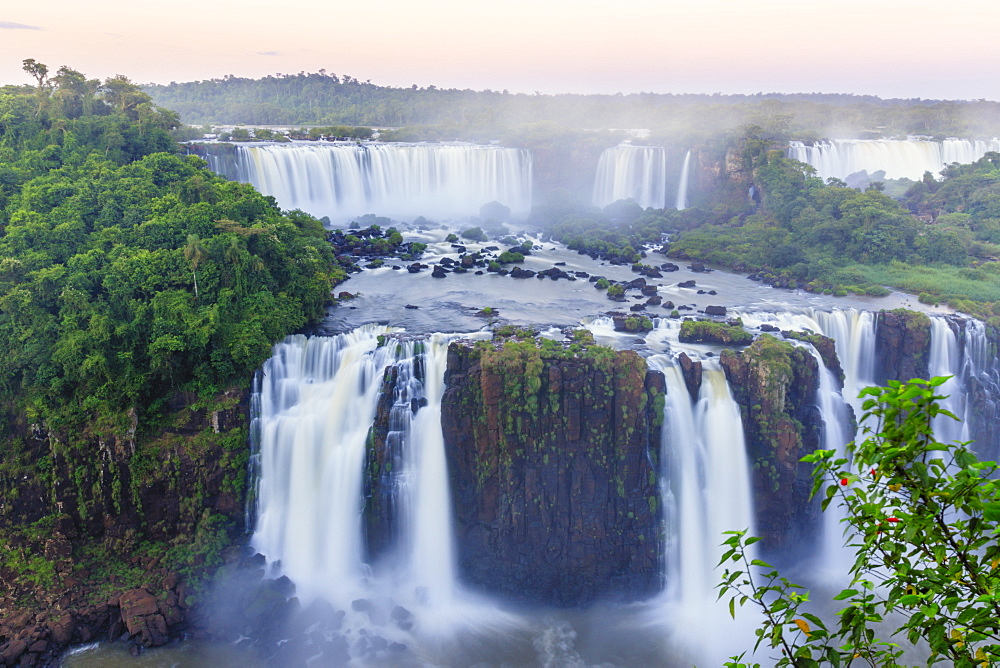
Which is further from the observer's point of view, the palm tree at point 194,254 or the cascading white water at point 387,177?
the cascading white water at point 387,177

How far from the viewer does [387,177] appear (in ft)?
149

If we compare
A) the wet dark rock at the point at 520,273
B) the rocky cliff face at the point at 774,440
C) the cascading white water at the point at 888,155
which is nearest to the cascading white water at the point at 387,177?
the wet dark rock at the point at 520,273

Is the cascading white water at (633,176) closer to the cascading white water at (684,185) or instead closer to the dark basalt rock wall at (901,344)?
the cascading white water at (684,185)

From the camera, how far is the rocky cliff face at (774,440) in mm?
19219

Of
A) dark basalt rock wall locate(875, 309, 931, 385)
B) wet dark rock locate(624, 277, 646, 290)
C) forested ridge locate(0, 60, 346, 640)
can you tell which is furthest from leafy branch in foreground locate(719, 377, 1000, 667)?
wet dark rock locate(624, 277, 646, 290)

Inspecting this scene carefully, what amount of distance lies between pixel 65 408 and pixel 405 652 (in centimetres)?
1072

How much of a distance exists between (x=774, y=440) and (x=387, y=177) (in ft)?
108

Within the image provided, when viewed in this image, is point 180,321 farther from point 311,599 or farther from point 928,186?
point 928,186

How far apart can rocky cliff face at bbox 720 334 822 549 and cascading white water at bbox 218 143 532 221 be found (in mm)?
29142

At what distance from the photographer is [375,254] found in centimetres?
3359

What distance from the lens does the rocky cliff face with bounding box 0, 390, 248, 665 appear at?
56.3 ft

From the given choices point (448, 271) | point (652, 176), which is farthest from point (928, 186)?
point (448, 271)

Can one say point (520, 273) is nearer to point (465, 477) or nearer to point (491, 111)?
point (465, 477)

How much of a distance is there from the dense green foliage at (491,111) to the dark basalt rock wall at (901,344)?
31886 millimetres
